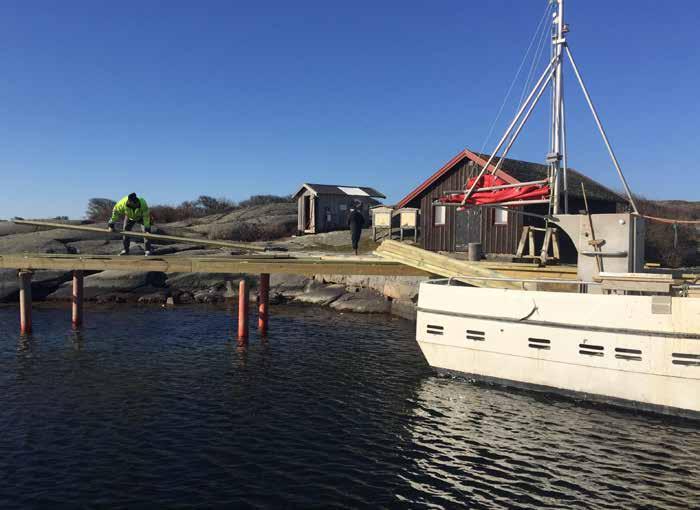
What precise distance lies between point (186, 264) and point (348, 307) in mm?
11413

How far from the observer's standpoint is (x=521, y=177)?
28891 mm

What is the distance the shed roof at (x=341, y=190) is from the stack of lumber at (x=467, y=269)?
2920 cm

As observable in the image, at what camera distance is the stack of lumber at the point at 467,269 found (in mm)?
15047

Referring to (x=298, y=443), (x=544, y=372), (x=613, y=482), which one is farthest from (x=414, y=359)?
(x=613, y=482)

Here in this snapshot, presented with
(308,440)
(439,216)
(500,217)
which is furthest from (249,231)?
(308,440)

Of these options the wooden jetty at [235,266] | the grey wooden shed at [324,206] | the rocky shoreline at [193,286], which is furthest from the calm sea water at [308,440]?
the grey wooden shed at [324,206]

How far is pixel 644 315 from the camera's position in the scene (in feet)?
38.7

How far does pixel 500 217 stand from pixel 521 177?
2.44m

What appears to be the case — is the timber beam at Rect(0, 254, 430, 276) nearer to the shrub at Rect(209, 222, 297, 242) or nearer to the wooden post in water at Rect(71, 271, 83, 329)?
the wooden post in water at Rect(71, 271, 83, 329)

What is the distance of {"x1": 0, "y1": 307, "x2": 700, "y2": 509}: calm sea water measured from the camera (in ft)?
29.1

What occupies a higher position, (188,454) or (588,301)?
(588,301)

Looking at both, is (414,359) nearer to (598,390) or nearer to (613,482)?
(598,390)

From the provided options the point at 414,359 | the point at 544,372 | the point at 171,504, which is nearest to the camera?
the point at 171,504

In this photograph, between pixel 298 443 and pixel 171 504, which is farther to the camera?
pixel 298 443
